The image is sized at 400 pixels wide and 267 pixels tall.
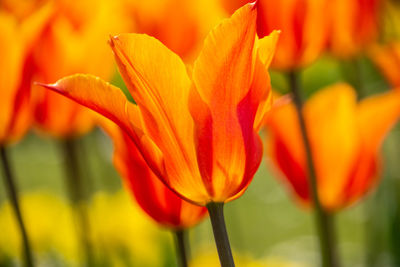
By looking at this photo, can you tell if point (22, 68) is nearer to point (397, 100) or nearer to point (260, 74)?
point (260, 74)

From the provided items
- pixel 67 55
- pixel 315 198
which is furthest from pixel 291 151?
pixel 67 55

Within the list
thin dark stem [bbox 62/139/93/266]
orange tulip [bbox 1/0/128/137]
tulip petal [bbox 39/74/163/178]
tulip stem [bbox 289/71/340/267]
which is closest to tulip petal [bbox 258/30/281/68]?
tulip petal [bbox 39/74/163/178]

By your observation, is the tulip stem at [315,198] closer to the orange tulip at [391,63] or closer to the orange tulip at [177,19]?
the orange tulip at [391,63]

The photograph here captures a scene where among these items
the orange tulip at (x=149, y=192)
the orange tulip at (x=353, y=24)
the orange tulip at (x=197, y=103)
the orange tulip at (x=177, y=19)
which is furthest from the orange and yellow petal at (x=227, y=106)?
the orange tulip at (x=177, y=19)

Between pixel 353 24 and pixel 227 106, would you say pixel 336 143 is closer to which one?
pixel 353 24

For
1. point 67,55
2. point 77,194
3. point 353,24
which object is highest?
point 67,55

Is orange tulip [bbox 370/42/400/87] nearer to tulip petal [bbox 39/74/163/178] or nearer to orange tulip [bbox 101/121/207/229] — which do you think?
orange tulip [bbox 101/121/207/229]
